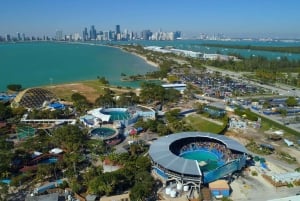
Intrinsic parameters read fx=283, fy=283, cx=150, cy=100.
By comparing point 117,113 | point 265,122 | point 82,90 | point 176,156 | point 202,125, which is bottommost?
point 82,90

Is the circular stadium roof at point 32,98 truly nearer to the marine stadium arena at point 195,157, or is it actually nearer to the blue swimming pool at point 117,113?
the blue swimming pool at point 117,113

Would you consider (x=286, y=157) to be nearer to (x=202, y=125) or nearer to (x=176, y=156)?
(x=202, y=125)

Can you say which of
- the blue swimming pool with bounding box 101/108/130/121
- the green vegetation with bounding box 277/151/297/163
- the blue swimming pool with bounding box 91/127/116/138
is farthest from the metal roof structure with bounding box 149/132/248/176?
the blue swimming pool with bounding box 101/108/130/121

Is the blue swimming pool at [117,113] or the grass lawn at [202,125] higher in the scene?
the blue swimming pool at [117,113]

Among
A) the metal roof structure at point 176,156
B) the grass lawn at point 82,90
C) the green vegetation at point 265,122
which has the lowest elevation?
the grass lawn at point 82,90

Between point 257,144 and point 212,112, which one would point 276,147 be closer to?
point 257,144

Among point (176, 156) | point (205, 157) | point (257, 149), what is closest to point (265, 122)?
point (257, 149)

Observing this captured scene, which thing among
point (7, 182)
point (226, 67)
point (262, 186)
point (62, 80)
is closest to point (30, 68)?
point (62, 80)

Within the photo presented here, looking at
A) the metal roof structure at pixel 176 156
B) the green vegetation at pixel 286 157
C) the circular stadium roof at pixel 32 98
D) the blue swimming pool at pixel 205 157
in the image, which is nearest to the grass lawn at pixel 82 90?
the circular stadium roof at pixel 32 98
